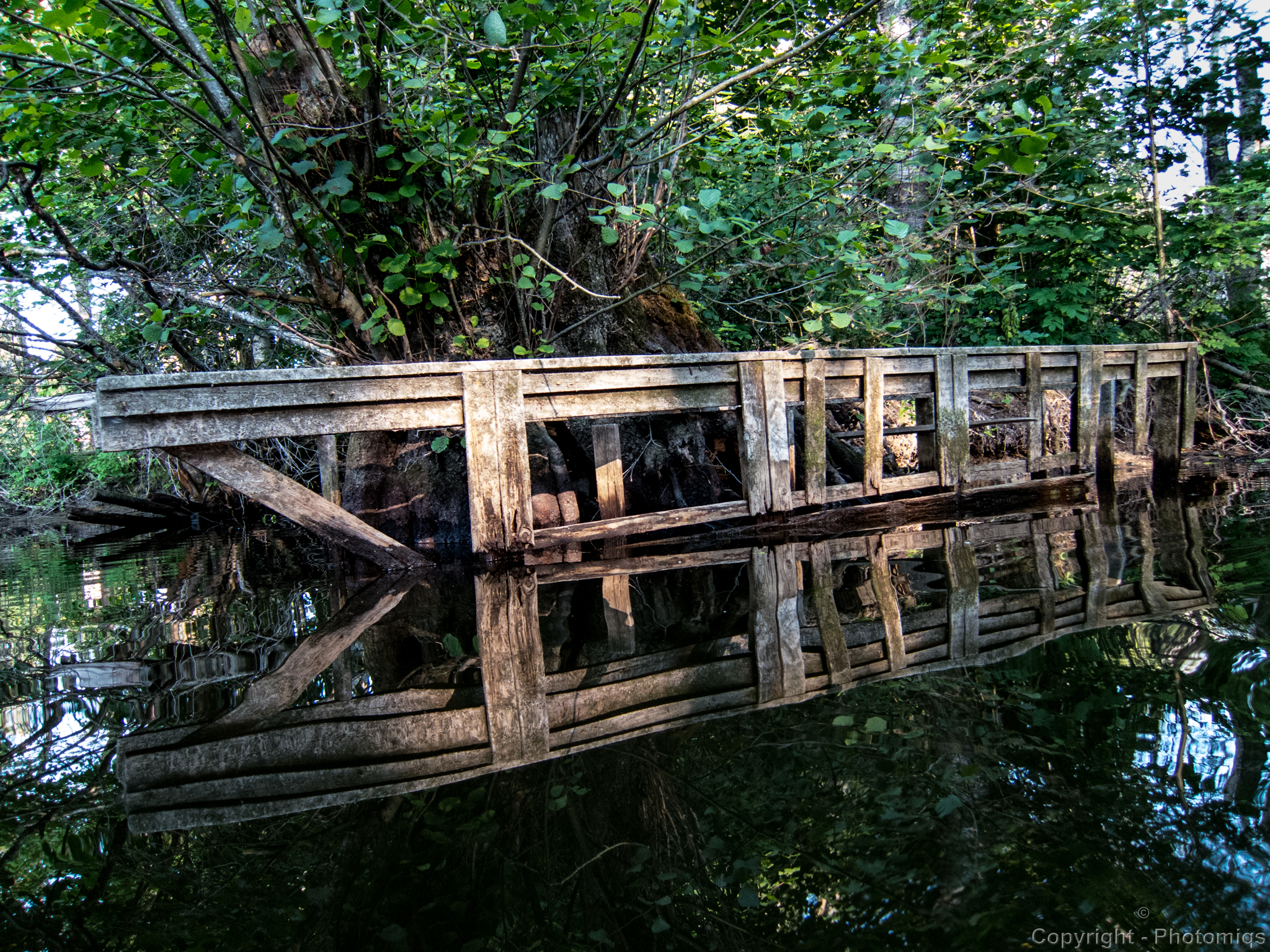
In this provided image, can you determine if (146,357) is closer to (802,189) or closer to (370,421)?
(370,421)

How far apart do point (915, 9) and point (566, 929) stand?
7.89 meters

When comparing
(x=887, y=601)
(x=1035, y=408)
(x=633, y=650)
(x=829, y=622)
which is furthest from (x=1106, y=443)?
(x=633, y=650)

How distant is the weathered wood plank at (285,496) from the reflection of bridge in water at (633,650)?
31 centimetres

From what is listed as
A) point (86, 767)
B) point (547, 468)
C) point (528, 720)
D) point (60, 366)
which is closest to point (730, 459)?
point (547, 468)

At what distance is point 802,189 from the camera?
22.6 ft

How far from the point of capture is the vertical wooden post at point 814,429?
6586 mm

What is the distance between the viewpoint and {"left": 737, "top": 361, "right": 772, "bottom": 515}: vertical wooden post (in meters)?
6.28

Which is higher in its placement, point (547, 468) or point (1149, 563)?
point (547, 468)

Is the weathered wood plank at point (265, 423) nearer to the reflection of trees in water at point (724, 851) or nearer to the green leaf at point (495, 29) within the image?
the green leaf at point (495, 29)

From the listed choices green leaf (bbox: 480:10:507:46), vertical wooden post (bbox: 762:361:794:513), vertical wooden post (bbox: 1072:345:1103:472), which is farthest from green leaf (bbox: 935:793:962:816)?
vertical wooden post (bbox: 1072:345:1103:472)

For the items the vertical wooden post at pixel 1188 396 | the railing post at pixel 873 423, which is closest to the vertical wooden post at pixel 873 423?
the railing post at pixel 873 423

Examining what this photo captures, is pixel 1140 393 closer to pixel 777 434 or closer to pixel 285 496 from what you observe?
pixel 777 434

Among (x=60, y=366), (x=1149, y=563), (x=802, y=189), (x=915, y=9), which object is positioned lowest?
(x=1149, y=563)

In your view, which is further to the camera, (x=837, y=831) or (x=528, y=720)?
(x=528, y=720)
